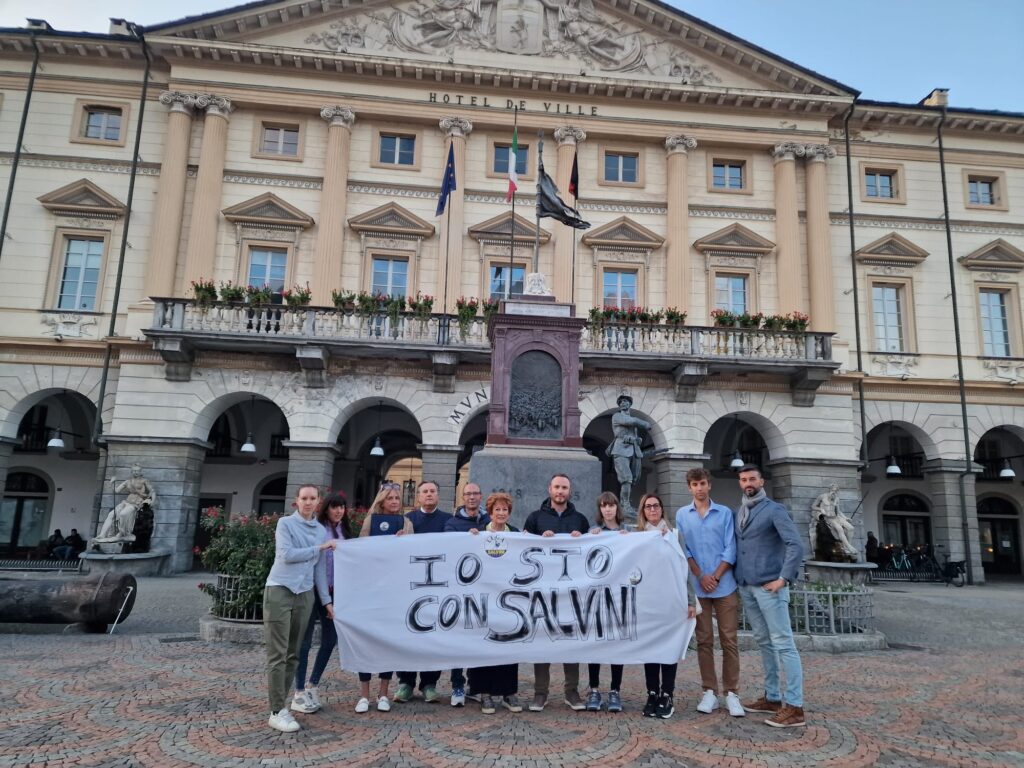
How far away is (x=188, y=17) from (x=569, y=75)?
43.2 feet

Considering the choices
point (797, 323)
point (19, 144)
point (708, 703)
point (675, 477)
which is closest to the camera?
point (708, 703)

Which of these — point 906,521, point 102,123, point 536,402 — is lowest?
point 906,521

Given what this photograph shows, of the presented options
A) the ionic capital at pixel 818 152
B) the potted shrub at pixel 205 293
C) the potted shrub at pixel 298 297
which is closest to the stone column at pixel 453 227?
the potted shrub at pixel 298 297

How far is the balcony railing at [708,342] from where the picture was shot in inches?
859

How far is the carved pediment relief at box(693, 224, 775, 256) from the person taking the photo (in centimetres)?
2452

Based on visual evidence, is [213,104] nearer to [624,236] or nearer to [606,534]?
[624,236]

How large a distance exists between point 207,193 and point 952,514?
27.0 m

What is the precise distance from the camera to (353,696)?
6656 mm

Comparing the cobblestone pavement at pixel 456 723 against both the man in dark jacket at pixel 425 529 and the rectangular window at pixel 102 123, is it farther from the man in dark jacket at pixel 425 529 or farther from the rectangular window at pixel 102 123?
the rectangular window at pixel 102 123

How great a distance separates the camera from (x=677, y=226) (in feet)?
79.9

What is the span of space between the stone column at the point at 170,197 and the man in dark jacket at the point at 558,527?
1945 centimetres

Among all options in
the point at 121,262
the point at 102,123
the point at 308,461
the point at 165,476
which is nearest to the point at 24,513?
the point at 165,476

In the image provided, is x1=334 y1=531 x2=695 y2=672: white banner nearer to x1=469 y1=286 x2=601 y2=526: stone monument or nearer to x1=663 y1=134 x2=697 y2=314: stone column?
x1=469 y1=286 x2=601 y2=526: stone monument

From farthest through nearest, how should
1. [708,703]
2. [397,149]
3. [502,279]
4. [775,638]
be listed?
[397,149]
[502,279]
[708,703]
[775,638]
